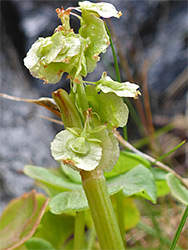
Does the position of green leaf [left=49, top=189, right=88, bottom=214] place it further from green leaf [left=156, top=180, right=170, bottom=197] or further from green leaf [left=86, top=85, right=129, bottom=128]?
green leaf [left=156, top=180, right=170, bottom=197]

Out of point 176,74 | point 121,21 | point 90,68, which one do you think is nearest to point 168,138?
point 176,74

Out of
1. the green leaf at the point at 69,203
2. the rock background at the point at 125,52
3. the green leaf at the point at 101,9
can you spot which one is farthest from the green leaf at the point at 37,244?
the rock background at the point at 125,52

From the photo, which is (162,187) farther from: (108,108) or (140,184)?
(108,108)

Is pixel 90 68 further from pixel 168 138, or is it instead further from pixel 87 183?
pixel 168 138

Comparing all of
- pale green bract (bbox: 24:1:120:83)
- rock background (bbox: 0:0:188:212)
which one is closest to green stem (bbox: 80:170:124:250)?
pale green bract (bbox: 24:1:120:83)

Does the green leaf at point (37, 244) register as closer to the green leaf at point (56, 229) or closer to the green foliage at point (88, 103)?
the green leaf at point (56, 229)

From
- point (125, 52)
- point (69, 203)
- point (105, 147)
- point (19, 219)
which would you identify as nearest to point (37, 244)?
point (19, 219)
